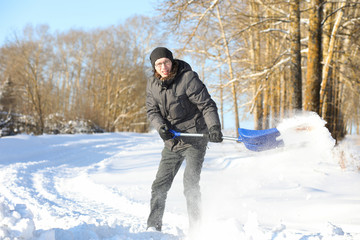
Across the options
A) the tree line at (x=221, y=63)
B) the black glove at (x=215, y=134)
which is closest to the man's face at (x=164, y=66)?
the black glove at (x=215, y=134)

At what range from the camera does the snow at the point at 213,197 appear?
2754 millimetres

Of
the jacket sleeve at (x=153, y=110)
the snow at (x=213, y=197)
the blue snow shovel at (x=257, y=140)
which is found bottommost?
the snow at (x=213, y=197)

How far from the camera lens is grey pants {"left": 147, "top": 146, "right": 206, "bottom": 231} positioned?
9.90 ft

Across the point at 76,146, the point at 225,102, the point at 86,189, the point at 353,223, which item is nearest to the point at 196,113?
the point at 353,223

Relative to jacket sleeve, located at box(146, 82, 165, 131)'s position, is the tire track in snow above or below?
below

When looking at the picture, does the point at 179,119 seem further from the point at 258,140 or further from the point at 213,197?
the point at 213,197

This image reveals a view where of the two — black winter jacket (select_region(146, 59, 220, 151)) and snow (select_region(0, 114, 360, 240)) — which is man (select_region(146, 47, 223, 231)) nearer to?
black winter jacket (select_region(146, 59, 220, 151))

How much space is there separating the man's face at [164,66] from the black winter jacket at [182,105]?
80 mm

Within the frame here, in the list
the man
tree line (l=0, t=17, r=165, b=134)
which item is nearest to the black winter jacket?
the man

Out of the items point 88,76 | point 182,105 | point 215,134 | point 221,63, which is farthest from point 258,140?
point 88,76

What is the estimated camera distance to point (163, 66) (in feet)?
9.55

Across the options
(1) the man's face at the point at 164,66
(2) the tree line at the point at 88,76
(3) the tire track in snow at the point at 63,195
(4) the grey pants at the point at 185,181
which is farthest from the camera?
(2) the tree line at the point at 88,76

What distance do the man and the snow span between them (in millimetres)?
362

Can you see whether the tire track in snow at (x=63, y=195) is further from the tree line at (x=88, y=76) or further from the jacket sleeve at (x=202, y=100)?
the tree line at (x=88, y=76)
